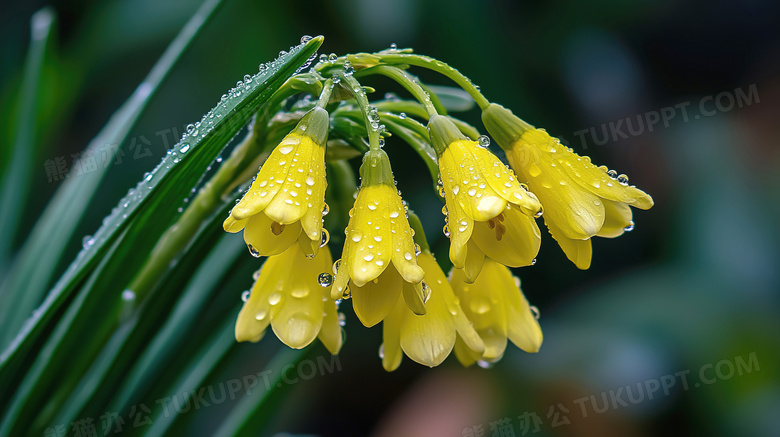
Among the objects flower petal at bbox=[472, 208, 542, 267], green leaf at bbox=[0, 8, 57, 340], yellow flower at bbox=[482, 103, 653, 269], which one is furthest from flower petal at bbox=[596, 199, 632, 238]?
green leaf at bbox=[0, 8, 57, 340]

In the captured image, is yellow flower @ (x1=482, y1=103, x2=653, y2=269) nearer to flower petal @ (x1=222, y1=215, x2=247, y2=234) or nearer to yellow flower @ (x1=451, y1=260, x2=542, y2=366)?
yellow flower @ (x1=451, y1=260, x2=542, y2=366)

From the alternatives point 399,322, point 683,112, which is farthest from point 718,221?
point 399,322

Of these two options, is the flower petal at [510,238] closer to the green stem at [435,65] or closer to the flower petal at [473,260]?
the flower petal at [473,260]

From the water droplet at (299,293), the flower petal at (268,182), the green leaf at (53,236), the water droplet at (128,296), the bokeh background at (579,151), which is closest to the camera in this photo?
the flower petal at (268,182)

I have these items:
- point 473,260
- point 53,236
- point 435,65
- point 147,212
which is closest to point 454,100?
point 435,65

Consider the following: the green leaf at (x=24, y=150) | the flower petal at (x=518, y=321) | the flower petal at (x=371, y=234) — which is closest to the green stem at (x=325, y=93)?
the flower petal at (x=371, y=234)

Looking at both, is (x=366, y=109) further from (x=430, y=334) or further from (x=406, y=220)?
(x=430, y=334)
